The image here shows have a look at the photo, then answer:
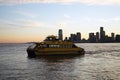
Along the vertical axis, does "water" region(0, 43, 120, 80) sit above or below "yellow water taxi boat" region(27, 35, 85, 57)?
below

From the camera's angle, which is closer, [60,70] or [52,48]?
[60,70]

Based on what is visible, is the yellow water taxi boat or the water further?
the yellow water taxi boat

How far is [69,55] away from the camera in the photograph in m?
62.8

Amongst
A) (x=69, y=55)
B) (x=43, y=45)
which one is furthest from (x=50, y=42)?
(x=69, y=55)

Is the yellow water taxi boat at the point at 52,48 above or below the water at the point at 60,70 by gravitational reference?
above

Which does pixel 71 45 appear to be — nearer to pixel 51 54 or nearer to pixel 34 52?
pixel 51 54

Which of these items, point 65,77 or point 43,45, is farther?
point 43,45

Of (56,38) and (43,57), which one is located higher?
(56,38)

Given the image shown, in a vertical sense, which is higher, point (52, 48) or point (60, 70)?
point (52, 48)

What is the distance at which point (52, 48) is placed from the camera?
5981 cm

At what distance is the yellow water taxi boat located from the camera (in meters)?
57.5

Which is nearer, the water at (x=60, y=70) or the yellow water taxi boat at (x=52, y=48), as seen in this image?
the water at (x=60, y=70)

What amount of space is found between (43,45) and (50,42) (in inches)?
74.4

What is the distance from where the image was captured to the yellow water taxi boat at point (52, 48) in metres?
57.5
